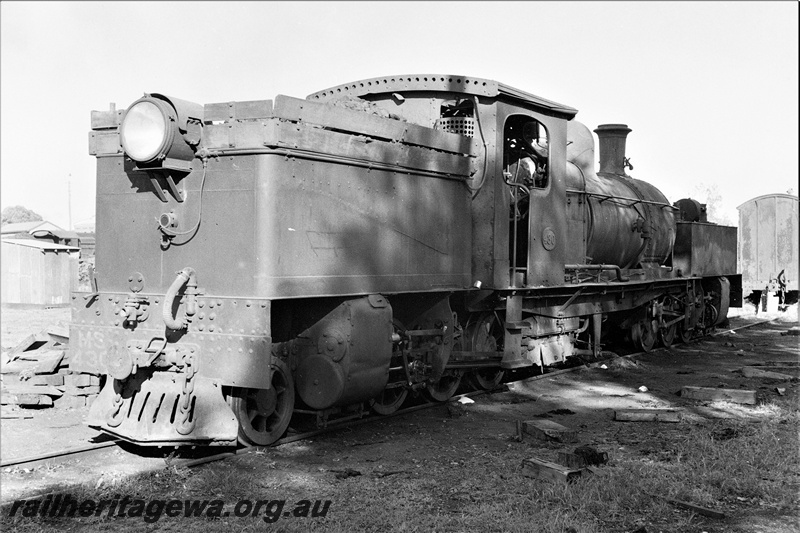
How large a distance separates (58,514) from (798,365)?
11.1 m

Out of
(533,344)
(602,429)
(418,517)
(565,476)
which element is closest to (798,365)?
(533,344)

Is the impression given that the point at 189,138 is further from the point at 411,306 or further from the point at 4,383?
A: the point at 4,383

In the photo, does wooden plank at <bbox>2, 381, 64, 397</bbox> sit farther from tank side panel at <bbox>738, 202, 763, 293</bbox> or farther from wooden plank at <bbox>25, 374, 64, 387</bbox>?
tank side panel at <bbox>738, 202, 763, 293</bbox>

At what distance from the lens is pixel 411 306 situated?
26.3 feet

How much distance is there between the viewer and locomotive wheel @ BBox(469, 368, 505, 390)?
9.30m

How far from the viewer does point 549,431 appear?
6.91m

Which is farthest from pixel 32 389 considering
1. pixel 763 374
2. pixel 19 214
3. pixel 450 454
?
pixel 19 214

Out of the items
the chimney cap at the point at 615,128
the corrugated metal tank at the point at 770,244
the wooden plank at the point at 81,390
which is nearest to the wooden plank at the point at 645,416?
the wooden plank at the point at 81,390

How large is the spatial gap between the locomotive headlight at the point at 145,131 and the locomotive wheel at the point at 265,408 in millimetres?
2005

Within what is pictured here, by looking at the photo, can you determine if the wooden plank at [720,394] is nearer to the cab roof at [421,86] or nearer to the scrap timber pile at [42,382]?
the cab roof at [421,86]

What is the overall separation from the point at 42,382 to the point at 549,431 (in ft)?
18.6

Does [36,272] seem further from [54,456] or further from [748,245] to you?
[748,245]

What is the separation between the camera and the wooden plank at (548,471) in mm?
5418

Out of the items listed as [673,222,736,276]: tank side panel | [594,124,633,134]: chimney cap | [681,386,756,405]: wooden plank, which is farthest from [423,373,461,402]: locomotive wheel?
[673,222,736,276]: tank side panel
